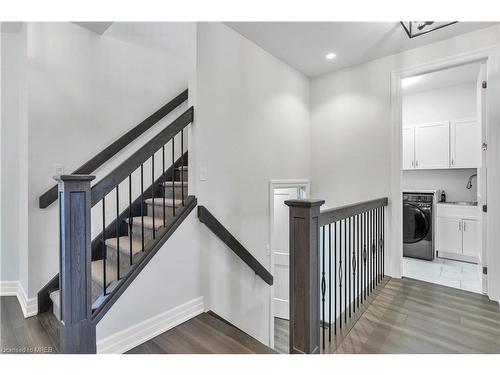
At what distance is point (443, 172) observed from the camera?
462cm

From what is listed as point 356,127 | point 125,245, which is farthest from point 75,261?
point 356,127

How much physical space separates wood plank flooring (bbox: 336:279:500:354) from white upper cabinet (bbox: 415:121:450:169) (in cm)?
238

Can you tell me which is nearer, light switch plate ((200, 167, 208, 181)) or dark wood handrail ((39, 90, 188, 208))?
dark wood handrail ((39, 90, 188, 208))

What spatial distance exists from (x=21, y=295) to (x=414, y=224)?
5.11m

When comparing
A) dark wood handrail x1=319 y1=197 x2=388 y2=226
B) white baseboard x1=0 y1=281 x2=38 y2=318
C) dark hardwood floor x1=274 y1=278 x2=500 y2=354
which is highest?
dark wood handrail x1=319 y1=197 x2=388 y2=226

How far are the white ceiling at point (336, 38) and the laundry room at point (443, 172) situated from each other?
4.23 feet

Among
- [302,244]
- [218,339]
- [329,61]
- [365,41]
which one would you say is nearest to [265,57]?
[329,61]

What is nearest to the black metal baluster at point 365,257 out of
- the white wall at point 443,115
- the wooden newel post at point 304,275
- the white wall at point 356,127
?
the white wall at point 356,127

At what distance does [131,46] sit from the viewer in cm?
296

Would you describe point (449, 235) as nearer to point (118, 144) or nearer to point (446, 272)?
point (446, 272)

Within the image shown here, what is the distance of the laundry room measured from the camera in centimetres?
398

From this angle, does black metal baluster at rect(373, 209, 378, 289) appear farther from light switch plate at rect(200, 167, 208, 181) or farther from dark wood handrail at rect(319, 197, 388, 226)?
light switch plate at rect(200, 167, 208, 181)

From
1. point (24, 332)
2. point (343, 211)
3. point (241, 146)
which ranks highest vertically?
point (241, 146)

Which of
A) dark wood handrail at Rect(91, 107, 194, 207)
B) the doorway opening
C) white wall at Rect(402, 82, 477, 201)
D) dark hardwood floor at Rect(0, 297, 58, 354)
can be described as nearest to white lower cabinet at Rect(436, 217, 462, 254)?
white wall at Rect(402, 82, 477, 201)
